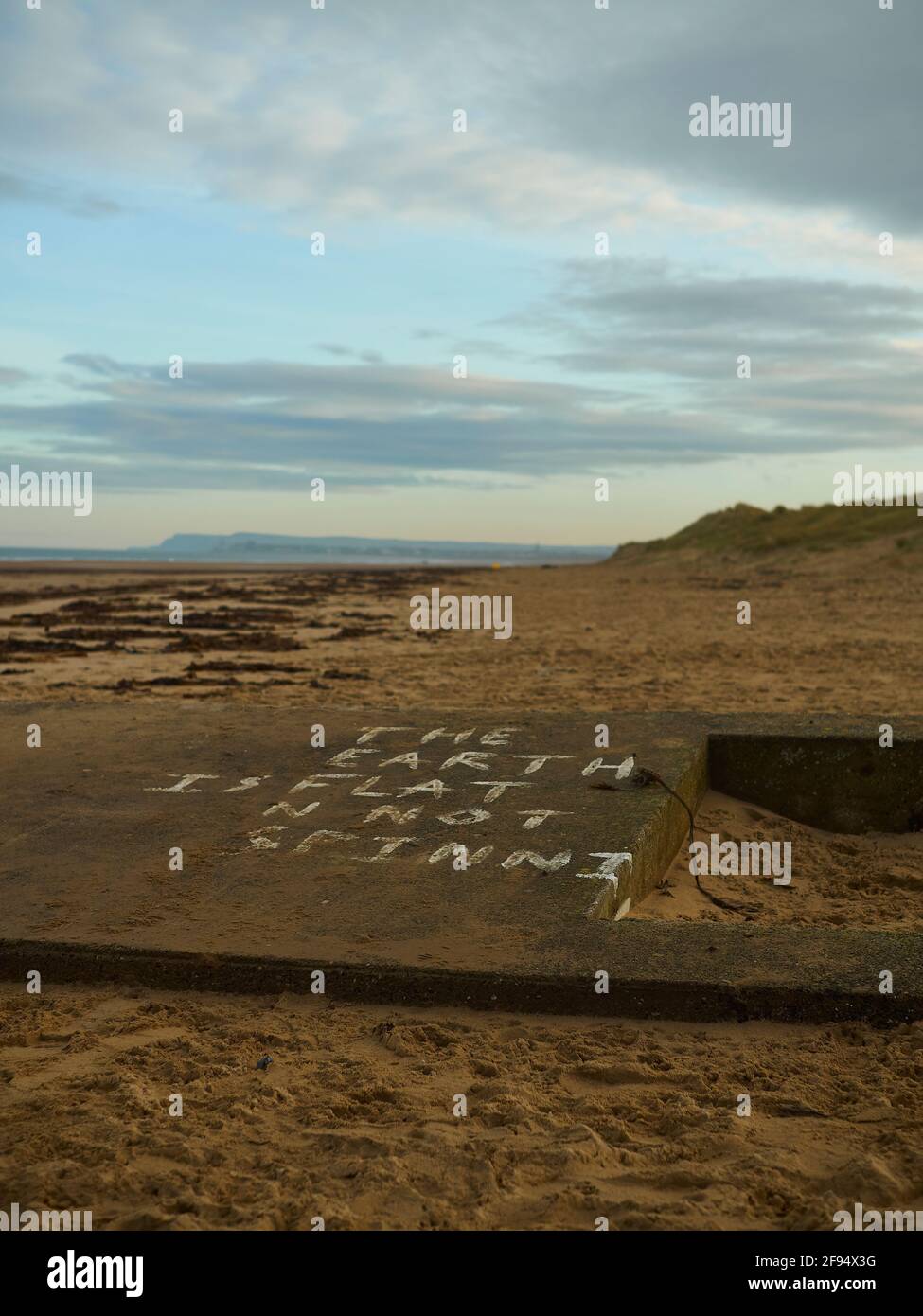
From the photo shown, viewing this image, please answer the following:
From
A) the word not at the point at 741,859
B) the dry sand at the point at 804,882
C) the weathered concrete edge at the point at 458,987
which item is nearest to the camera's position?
the weathered concrete edge at the point at 458,987

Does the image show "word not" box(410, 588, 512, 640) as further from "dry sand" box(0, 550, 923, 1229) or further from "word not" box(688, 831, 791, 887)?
"dry sand" box(0, 550, 923, 1229)

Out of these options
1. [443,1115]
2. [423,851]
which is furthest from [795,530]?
[443,1115]

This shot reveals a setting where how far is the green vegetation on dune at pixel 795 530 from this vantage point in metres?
34.5

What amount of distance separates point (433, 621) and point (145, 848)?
15744 millimetres

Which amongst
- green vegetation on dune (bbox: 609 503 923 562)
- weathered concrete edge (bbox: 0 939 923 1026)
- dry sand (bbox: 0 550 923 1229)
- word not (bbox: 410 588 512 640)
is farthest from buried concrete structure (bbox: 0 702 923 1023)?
green vegetation on dune (bbox: 609 503 923 562)

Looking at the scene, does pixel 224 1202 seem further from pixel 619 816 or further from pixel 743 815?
pixel 743 815

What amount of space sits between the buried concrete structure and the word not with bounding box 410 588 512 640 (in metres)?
10.0

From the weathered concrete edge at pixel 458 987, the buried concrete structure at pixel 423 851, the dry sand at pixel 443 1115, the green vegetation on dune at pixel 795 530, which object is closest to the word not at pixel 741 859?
the buried concrete structure at pixel 423 851

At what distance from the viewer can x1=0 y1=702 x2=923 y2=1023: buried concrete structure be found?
11.8 ft

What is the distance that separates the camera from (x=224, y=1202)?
2.54m

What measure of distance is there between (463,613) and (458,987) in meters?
20.8

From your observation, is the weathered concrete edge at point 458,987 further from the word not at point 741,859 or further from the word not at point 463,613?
the word not at point 463,613

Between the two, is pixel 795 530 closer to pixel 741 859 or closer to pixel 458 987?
pixel 741 859

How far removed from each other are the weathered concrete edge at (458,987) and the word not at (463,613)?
12.8 meters
